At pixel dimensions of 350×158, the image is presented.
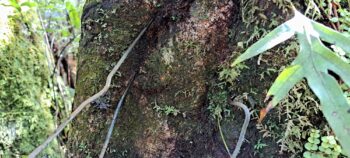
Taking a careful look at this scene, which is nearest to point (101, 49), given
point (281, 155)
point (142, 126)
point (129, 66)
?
point (129, 66)

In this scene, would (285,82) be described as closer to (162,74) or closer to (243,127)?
(243,127)

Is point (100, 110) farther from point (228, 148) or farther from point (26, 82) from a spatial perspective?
point (26, 82)


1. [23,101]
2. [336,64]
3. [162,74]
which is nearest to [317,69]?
[336,64]

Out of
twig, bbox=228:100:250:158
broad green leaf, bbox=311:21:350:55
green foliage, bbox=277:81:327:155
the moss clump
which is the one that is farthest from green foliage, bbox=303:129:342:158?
the moss clump

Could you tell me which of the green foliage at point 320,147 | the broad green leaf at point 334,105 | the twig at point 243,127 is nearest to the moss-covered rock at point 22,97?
the twig at point 243,127

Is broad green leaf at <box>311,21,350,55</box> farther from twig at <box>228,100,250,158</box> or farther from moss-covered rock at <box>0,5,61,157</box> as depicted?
moss-covered rock at <box>0,5,61,157</box>

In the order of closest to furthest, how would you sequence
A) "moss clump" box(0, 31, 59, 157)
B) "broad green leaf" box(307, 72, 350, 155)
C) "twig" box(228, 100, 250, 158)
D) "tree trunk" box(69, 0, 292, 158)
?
"broad green leaf" box(307, 72, 350, 155) < "twig" box(228, 100, 250, 158) < "tree trunk" box(69, 0, 292, 158) < "moss clump" box(0, 31, 59, 157)
